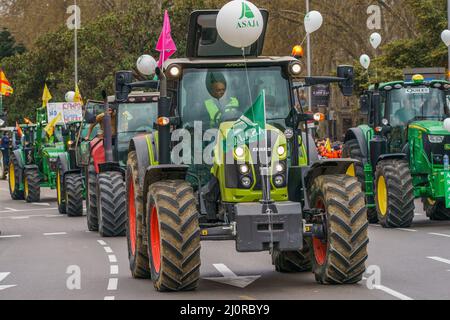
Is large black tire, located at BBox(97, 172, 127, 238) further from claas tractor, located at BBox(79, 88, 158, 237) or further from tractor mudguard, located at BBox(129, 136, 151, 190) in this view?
tractor mudguard, located at BBox(129, 136, 151, 190)

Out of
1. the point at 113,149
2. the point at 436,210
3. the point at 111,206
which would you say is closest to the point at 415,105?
the point at 436,210

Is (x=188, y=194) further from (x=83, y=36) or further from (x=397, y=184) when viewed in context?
(x=83, y=36)

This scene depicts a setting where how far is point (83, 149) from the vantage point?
27453mm

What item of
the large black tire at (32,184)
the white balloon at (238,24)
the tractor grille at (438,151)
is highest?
the white balloon at (238,24)

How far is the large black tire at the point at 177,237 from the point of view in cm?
1314

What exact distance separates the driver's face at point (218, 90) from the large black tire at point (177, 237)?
4.90 ft

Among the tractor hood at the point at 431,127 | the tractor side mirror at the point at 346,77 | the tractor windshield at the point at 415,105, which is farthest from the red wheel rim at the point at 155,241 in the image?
the tractor windshield at the point at 415,105

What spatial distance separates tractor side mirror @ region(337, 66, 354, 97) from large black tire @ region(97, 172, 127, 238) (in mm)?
9010

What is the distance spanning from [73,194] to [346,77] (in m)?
15.9

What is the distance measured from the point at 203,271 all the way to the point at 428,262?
309 centimetres

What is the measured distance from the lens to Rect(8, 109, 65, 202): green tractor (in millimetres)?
36594

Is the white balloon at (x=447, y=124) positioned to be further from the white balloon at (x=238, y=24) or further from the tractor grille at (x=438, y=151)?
the white balloon at (x=238, y=24)

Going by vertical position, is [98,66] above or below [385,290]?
above

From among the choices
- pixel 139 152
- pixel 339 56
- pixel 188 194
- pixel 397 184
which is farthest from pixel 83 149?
pixel 339 56
